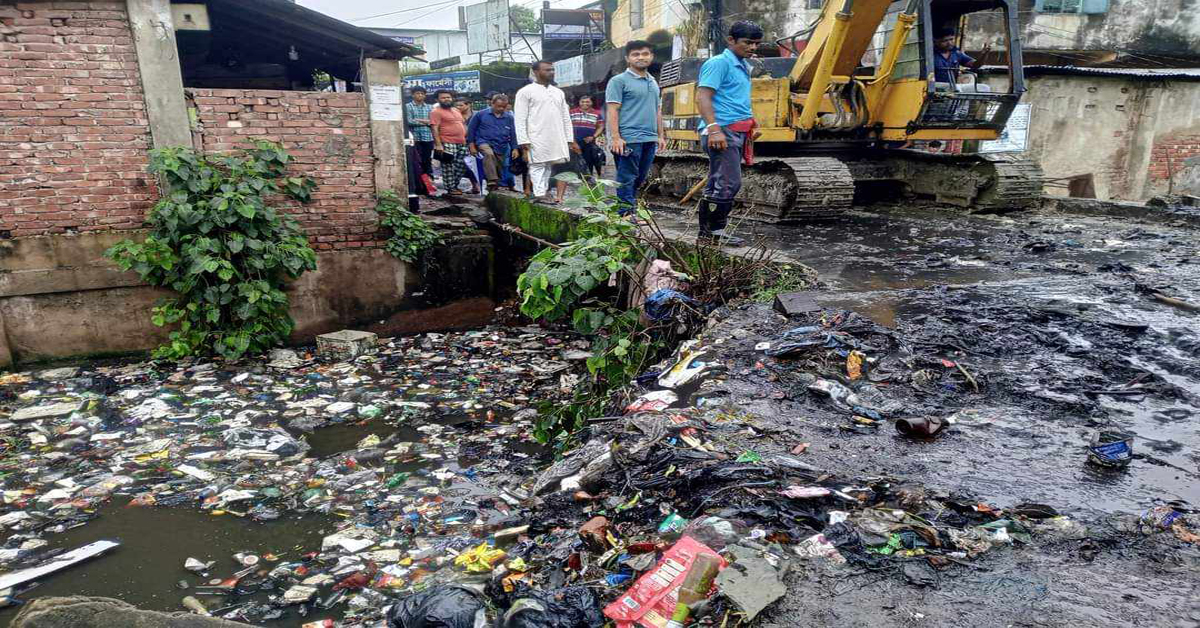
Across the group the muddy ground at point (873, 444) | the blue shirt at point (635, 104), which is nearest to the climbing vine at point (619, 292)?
the muddy ground at point (873, 444)

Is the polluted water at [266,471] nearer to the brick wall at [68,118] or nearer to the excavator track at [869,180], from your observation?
the brick wall at [68,118]

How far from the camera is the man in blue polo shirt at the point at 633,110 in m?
6.18

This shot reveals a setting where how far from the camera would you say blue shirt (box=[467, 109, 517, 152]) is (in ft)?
32.2

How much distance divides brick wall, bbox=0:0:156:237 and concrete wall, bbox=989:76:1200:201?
1406 cm

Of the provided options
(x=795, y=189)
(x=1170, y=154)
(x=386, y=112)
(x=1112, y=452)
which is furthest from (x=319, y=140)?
(x=1170, y=154)

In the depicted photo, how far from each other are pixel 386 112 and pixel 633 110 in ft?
9.03

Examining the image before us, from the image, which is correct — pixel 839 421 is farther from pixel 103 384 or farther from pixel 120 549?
pixel 103 384

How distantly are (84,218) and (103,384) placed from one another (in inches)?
61.2

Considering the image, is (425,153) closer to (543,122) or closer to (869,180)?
(543,122)

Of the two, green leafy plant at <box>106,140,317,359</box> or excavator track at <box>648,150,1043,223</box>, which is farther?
excavator track at <box>648,150,1043,223</box>

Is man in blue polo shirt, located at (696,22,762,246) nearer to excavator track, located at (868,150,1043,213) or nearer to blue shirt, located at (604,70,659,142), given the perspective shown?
blue shirt, located at (604,70,659,142)

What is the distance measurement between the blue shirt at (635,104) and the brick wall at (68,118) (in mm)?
4284

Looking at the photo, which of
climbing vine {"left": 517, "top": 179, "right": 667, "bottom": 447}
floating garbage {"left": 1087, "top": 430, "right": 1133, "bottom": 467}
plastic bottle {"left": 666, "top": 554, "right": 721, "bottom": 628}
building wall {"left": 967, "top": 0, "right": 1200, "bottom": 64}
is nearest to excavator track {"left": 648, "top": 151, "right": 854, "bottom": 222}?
climbing vine {"left": 517, "top": 179, "right": 667, "bottom": 447}

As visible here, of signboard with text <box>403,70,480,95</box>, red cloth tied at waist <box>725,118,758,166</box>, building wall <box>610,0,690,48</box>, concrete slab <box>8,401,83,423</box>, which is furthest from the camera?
signboard with text <box>403,70,480,95</box>
